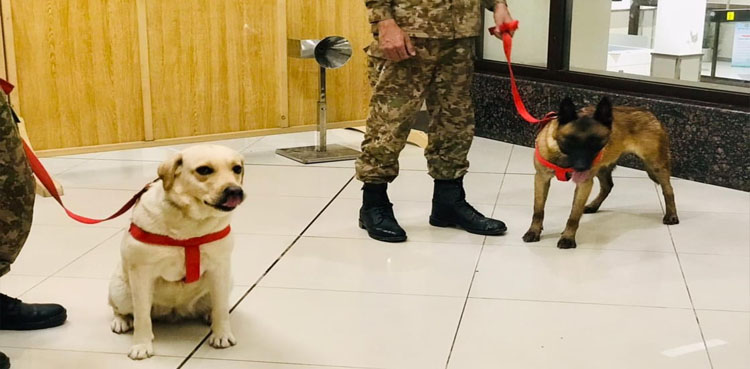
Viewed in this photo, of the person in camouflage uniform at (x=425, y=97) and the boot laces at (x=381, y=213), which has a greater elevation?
the person in camouflage uniform at (x=425, y=97)

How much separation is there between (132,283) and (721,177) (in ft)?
10.00

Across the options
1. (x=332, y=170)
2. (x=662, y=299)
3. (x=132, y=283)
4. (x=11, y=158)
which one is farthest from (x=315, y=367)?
(x=332, y=170)

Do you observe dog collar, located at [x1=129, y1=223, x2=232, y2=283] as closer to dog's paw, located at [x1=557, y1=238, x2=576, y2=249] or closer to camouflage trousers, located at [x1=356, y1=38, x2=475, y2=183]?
camouflage trousers, located at [x1=356, y1=38, x2=475, y2=183]

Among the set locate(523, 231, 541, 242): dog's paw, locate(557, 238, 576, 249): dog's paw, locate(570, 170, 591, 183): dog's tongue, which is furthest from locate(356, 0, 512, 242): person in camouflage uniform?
locate(570, 170, 591, 183): dog's tongue

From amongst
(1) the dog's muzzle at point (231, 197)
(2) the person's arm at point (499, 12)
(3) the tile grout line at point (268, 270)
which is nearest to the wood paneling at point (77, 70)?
(3) the tile grout line at point (268, 270)

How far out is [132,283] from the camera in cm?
238

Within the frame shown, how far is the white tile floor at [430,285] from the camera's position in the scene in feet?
8.21

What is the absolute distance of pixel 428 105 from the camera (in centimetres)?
359

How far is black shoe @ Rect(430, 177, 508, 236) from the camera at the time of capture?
3.58 m

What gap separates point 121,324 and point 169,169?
1.83ft

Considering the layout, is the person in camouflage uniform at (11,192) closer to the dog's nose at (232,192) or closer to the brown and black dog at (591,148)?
the dog's nose at (232,192)

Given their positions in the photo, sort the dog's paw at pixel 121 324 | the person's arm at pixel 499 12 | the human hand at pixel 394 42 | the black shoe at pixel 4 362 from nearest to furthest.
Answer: the black shoe at pixel 4 362 → the dog's paw at pixel 121 324 → the human hand at pixel 394 42 → the person's arm at pixel 499 12

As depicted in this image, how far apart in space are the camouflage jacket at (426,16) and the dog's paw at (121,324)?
1.43 m

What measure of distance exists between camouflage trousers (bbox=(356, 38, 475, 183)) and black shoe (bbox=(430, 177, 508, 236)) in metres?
0.05
